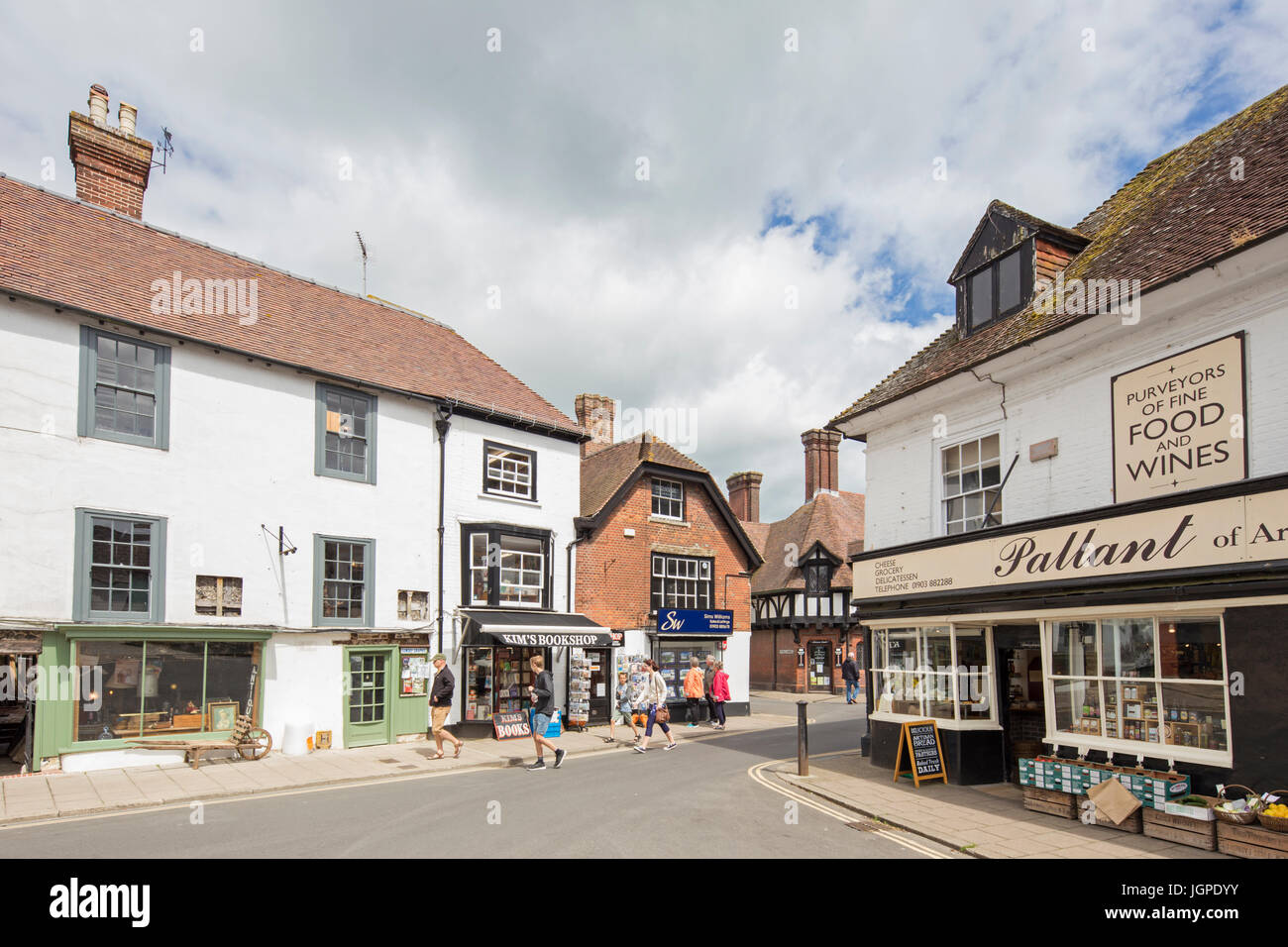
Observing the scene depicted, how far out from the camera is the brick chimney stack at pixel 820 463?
3834 cm

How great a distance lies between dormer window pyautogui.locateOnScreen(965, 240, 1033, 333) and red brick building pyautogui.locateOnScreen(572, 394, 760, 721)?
32.6 ft

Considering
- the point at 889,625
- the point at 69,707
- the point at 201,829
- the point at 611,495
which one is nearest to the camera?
the point at 201,829

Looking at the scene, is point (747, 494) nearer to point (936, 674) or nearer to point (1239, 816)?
point (936, 674)

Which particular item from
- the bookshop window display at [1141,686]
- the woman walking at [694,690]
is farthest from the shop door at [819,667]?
the bookshop window display at [1141,686]

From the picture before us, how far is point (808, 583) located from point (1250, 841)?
26750 mm

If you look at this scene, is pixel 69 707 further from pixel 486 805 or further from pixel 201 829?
pixel 486 805

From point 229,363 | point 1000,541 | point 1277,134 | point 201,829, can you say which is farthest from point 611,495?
point 1277,134

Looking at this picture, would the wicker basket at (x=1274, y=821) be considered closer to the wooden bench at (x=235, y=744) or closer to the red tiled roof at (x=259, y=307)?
the wooden bench at (x=235, y=744)

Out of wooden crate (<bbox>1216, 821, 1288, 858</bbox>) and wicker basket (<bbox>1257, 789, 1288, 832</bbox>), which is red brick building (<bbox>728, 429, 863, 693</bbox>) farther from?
wicker basket (<bbox>1257, 789, 1288, 832</bbox>)

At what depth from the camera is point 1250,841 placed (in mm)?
7891

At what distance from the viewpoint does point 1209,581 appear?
28.7 ft

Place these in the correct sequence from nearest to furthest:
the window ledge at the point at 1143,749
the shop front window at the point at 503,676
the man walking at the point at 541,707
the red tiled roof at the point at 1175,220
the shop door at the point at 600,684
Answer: the window ledge at the point at 1143,749, the red tiled roof at the point at 1175,220, the man walking at the point at 541,707, the shop front window at the point at 503,676, the shop door at the point at 600,684

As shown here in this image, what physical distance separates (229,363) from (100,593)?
466 cm

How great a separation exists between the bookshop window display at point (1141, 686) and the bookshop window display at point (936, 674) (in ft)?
5.86
